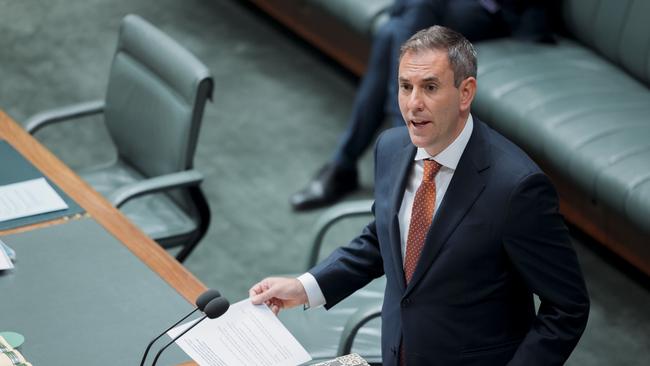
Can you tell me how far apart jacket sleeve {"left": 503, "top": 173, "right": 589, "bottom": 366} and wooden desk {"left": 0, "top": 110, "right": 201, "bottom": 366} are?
852mm

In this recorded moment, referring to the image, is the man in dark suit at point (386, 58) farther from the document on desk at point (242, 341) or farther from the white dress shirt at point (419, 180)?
the document on desk at point (242, 341)

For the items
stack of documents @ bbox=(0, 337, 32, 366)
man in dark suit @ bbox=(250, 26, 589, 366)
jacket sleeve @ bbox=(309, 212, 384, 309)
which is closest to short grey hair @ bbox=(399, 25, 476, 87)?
man in dark suit @ bbox=(250, 26, 589, 366)

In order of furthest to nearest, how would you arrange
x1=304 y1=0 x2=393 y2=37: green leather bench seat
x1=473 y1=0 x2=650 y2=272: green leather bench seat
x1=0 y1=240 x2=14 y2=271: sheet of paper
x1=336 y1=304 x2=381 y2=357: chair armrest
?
x1=304 y1=0 x2=393 y2=37: green leather bench seat
x1=473 y1=0 x2=650 y2=272: green leather bench seat
x1=336 y1=304 x2=381 y2=357: chair armrest
x1=0 y1=240 x2=14 y2=271: sheet of paper

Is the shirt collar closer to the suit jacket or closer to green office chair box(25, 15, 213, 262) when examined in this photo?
the suit jacket

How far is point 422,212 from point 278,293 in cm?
43

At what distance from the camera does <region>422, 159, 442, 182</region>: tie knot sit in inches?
117

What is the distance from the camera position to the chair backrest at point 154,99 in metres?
4.20

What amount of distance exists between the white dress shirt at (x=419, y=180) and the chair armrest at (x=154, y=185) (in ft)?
3.45

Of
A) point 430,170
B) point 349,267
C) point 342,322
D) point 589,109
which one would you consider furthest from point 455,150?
point 589,109

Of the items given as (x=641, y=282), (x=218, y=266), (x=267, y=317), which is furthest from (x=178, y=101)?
(x=641, y=282)

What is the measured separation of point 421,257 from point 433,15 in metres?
2.61

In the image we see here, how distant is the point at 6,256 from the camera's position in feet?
11.5

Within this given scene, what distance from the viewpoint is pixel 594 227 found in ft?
17.0

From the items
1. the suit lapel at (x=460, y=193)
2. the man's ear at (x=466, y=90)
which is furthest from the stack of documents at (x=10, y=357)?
the man's ear at (x=466, y=90)
